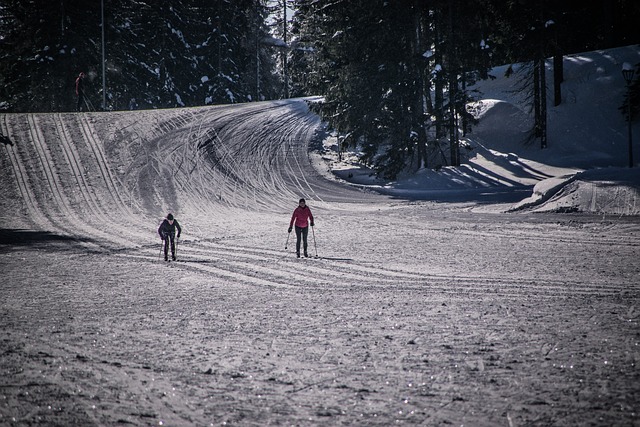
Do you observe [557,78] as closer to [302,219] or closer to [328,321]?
[302,219]

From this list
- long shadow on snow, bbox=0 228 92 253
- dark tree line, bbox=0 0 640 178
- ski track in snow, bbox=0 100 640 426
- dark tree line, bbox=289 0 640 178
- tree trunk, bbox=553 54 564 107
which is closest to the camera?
ski track in snow, bbox=0 100 640 426

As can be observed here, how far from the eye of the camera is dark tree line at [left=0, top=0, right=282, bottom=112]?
42.3 m

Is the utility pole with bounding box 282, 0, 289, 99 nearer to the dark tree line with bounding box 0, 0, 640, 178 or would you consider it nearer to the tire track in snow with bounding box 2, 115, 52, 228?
the dark tree line with bounding box 0, 0, 640, 178

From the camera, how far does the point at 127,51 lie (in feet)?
151

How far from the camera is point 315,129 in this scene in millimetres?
39156

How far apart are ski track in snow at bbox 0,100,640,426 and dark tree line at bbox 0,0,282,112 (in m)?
26.4

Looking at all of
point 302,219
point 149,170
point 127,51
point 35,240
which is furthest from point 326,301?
point 127,51

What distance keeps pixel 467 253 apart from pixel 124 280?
7.91 meters

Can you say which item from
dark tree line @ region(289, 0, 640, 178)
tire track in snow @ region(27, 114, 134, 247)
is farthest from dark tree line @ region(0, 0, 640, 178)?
tire track in snow @ region(27, 114, 134, 247)

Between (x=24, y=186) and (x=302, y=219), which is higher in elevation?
(x=24, y=186)

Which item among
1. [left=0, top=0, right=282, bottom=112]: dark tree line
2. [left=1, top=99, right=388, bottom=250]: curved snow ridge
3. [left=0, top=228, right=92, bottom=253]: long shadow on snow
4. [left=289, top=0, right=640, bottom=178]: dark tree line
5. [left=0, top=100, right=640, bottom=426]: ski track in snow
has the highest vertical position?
[left=0, top=0, right=282, bottom=112]: dark tree line

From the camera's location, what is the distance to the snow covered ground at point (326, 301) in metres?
5.14

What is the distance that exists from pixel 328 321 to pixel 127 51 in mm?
44255

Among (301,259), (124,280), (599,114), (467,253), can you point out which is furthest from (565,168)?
(124,280)
